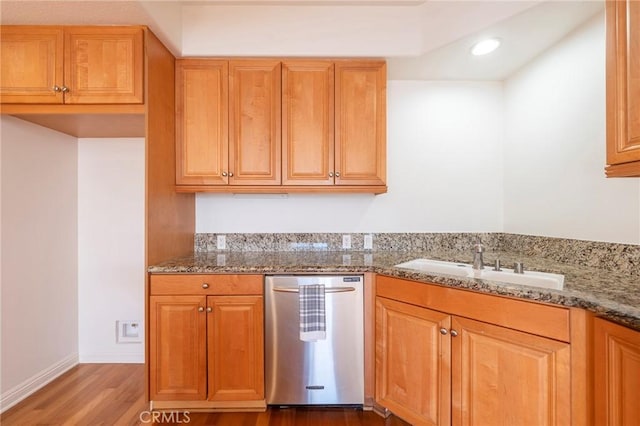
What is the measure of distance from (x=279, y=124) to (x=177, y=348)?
1556mm

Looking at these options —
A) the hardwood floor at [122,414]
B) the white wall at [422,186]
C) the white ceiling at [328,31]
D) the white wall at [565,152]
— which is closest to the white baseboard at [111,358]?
the hardwood floor at [122,414]

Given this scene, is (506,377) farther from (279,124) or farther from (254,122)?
(254,122)

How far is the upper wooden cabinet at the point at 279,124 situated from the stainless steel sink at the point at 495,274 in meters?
0.67

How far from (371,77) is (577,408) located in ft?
6.70

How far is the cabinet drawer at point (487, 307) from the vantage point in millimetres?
1170

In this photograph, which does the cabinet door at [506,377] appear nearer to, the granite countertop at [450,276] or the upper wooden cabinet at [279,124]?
the granite countertop at [450,276]

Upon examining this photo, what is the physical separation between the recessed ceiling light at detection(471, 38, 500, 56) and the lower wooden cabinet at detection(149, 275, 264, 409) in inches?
80.4

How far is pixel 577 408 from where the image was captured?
1.14 m

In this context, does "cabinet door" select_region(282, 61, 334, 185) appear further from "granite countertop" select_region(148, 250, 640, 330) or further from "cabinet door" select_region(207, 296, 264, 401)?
"cabinet door" select_region(207, 296, 264, 401)

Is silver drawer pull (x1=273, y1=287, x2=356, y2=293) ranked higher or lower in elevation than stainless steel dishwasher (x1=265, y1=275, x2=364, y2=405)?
higher

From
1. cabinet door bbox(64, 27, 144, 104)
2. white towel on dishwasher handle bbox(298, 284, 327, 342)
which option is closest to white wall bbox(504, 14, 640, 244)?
white towel on dishwasher handle bbox(298, 284, 327, 342)

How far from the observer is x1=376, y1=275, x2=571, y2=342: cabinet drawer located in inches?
46.1

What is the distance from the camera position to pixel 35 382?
2.03 m

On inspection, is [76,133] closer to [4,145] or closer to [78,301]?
[4,145]
